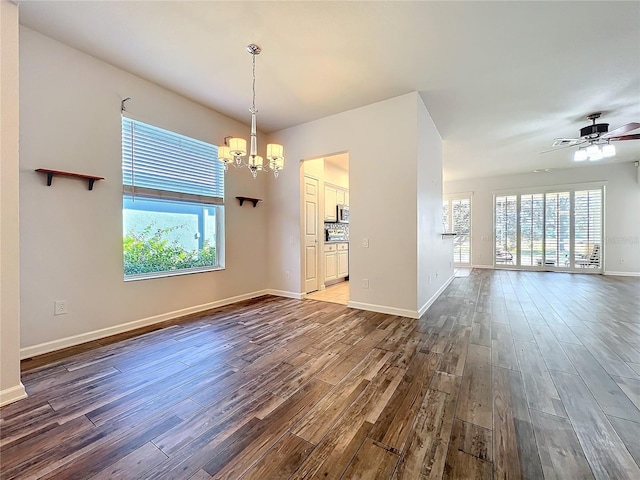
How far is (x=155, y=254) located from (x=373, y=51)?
3532 millimetres

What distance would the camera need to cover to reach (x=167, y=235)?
3561mm

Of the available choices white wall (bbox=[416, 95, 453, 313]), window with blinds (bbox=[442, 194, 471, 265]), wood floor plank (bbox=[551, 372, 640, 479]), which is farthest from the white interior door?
window with blinds (bbox=[442, 194, 471, 265])

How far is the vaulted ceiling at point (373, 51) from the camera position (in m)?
2.21

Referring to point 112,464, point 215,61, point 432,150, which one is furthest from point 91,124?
point 432,150

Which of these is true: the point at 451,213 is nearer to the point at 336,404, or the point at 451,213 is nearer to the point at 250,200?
the point at 250,200

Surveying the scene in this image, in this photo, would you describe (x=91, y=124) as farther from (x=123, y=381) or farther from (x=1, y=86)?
(x=123, y=381)

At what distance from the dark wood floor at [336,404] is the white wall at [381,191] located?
0.68m

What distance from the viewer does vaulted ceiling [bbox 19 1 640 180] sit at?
221cm

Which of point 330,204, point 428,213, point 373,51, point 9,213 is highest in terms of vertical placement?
point 373,51

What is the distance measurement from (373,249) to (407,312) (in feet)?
3.20

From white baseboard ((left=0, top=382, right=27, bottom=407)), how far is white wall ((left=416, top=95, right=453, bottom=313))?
383 centimetres

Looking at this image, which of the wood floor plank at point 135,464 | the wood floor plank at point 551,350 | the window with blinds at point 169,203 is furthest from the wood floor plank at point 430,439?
the window with blinds at point 169,203

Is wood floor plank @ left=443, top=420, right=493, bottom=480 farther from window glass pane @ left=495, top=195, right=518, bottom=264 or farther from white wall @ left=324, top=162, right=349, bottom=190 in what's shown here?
window glass pane @ left=495, top=195, right=518, bottom=264

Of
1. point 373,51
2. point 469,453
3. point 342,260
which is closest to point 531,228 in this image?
point 342,260
